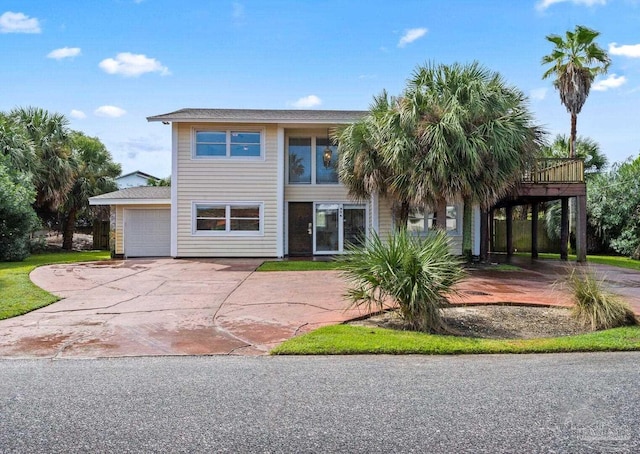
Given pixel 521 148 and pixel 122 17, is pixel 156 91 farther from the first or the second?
pixel 521 148

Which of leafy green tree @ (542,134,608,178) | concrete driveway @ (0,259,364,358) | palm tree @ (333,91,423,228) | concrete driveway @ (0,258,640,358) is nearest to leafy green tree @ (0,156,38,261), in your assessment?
concrete driveway @ (0,258,640,358)

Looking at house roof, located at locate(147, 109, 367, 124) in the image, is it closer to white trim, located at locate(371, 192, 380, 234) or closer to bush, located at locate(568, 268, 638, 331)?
white trim, located at locate(371, 192, 380, 234)

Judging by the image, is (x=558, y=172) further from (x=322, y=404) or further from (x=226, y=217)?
(x=322, y=404)

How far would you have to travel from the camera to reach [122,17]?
39.9 ft

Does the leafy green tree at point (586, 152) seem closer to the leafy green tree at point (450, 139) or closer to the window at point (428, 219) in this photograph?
the window at point (428, 219)

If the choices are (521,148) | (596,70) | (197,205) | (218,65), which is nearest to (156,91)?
(218,65)

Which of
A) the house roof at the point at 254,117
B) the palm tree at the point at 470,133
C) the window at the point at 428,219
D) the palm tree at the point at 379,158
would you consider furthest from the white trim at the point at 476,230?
the house roof at the point at 254,117

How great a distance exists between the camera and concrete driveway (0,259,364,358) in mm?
5582

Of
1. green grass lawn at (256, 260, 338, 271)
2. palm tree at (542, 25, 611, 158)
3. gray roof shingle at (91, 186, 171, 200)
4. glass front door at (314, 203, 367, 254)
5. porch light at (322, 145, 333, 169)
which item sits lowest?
green grass lawn at (256, 260, 338, 271)

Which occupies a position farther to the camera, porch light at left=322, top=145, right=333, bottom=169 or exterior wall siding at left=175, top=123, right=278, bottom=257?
porch light at left=322, top=145, right=333, bottom=169

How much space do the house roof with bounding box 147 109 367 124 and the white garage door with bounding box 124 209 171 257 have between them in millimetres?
4153

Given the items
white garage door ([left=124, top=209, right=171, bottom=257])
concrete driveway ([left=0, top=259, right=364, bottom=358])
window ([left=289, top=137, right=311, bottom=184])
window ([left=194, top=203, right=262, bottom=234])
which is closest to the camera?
concrete driveway ([left=0, top=259, right=364, bottom=358])

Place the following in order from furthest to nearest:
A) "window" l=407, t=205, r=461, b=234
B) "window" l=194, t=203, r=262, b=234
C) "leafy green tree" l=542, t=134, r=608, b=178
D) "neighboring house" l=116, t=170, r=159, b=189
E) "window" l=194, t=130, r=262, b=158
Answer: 1. "neighboring house" l=116, t=170, r=159, b=189
2. "leafy green tree" l=542, t=134, r=608, b=178
3. "window" l=407, t=205, r=461, b=234
4. "window" l=194, t=203, r=262, b=234
5. "window" l=194, t=130, r=262, b=158

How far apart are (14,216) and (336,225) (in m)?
12.3
